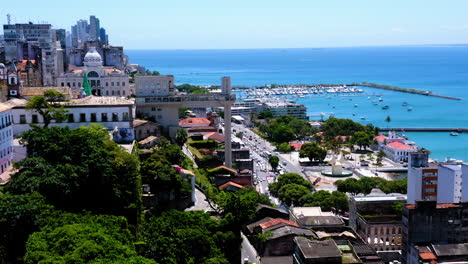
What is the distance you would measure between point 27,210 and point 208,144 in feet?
88.0

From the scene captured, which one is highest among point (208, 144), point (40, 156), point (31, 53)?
point (31, 53)

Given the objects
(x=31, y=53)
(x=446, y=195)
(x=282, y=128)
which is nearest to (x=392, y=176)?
(x=282, y=128)

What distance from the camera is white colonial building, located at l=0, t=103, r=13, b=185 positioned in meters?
24.2

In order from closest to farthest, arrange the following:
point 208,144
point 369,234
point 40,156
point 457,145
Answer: point 40,156
point 369,234
point 208,144
point 457,145

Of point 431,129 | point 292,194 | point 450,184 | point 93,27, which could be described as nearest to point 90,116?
point 292,194

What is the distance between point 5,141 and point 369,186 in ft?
92.1

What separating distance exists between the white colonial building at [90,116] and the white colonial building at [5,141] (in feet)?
10.2

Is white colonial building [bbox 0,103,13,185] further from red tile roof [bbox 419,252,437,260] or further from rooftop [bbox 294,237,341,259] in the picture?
red tile roof [bbox 419,252,437,260]

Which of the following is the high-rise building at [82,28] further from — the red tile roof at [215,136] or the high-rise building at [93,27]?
the red tile roof at [215,136]

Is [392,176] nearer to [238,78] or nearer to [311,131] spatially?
[311,131]

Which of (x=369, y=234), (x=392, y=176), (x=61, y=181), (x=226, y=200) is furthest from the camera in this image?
(x=392, y=176)

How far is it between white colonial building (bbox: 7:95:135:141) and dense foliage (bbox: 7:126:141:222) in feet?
17.6

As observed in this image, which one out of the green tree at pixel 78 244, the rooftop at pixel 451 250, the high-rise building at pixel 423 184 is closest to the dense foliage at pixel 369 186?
the high-rise building at pixel 423 184

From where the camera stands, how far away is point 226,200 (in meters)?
24.1
